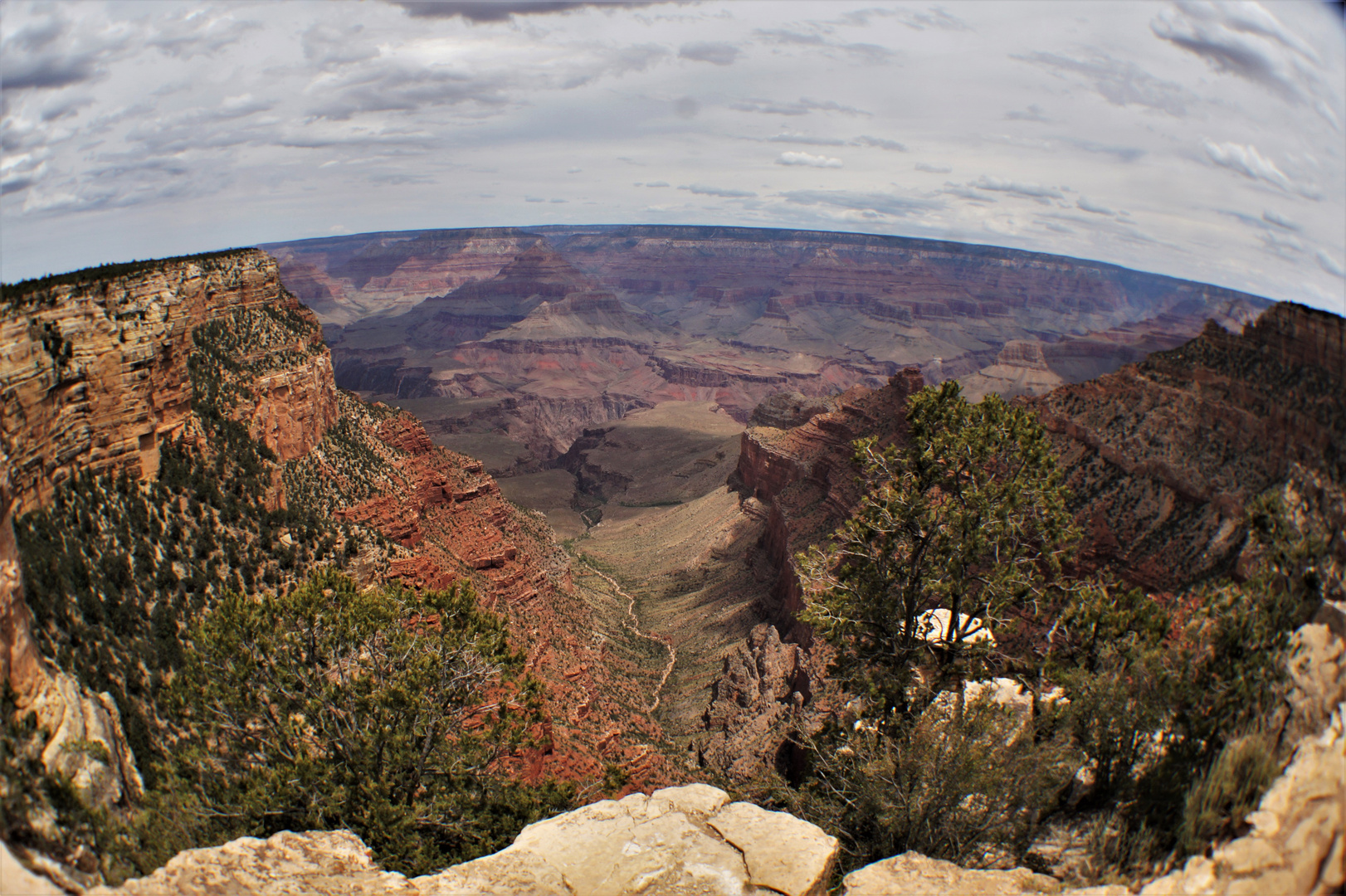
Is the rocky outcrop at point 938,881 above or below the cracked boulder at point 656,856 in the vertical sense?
above

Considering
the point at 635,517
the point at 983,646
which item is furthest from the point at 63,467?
the point at 635,517

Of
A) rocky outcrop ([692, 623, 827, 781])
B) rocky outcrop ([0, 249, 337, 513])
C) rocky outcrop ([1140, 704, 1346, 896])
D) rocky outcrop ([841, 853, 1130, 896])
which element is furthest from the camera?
rocky outcrop ([692, 623, 827, 781])

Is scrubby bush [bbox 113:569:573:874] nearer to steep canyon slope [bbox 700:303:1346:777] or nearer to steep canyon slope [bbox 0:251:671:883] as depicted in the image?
steep canyon slope [bbox 0:251:671:883]

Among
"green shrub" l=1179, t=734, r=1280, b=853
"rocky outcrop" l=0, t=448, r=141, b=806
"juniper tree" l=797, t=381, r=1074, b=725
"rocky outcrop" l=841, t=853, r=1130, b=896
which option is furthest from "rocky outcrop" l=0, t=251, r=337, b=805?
"juniper tree" l=797, t=381, r=1074, b=725

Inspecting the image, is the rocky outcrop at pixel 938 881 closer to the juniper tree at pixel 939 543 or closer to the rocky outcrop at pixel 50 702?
the juniper tree at pixel 939 543

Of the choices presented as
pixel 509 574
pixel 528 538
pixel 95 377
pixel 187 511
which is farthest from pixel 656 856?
pixel 528 538

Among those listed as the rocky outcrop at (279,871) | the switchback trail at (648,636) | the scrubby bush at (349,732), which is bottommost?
the switchback trail at (648,636)

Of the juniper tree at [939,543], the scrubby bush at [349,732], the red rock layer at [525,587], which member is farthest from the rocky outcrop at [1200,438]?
the scrubby bush at [349,732]
